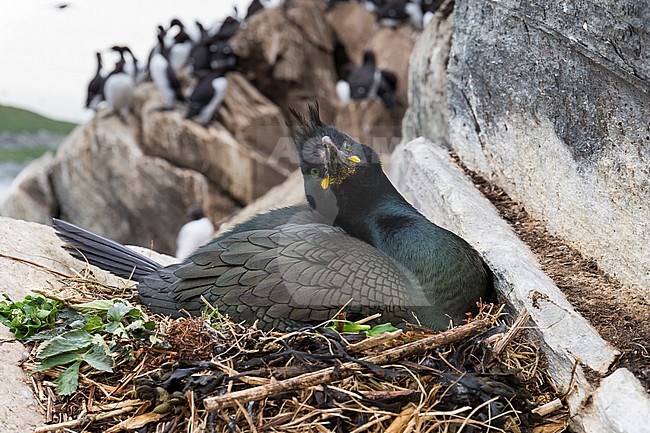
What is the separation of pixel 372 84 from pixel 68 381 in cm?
1438

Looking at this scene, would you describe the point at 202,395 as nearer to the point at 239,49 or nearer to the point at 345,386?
the point at 345,386

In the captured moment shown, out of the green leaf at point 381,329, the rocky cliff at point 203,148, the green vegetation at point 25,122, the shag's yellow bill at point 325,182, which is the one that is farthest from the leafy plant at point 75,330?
the green vegetation at point 25,122

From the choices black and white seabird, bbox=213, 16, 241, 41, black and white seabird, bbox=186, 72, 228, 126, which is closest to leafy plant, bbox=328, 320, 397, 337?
black and white seabird, bbox=186, 72, 228, 126

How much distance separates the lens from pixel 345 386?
283cm

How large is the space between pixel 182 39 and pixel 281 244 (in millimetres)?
17559

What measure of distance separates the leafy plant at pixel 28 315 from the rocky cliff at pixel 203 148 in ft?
29.6

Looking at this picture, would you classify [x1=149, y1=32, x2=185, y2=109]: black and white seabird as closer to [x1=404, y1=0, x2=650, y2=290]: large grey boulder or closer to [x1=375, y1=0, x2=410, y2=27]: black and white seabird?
[x1=375, y1=0, x2=410, y2=27]: black and white seabird

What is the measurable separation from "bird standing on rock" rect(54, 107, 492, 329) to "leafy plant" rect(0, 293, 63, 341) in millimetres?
483

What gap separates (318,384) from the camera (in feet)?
9.20

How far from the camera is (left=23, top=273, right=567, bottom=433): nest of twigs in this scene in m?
2.75

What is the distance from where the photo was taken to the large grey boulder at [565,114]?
3.23 metres

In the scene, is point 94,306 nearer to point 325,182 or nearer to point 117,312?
point 117,312

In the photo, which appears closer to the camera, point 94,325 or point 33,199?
point 94,325

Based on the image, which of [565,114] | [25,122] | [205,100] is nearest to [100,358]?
[565,114]
